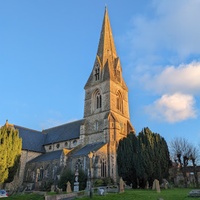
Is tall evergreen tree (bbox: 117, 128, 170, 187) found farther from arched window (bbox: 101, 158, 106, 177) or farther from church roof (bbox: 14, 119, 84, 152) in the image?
church roof (bbox: 14, 119, 84, 152)

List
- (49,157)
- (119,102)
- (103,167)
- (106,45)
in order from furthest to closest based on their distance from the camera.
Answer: (106,45), (119,102), (49,157), (103,167)

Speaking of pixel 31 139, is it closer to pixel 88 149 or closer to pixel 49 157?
pixel 49 157

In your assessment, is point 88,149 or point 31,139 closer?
point 88,149

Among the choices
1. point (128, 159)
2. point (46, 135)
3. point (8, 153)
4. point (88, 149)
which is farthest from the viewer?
point (46, 135)

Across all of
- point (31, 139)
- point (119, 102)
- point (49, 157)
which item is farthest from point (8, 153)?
point (119, 102)

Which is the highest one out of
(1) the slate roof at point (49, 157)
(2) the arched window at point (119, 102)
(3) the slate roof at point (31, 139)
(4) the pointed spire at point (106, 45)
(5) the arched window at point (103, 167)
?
(4) the pointed spire at point (106, 45)

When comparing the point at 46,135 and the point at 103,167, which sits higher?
the point at 46,135

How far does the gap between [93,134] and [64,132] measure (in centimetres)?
912

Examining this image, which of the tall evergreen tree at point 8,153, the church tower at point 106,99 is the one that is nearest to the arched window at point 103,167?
the church tower at point 106,99

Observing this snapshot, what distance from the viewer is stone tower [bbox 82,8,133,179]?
3642cm

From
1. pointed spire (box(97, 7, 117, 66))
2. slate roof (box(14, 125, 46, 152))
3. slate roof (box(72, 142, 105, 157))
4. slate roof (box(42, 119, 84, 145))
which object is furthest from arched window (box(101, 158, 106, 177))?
pointed spire (box(97, 7, 117, 66))

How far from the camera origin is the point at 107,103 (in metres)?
39.8

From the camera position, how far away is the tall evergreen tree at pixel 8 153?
29.0 meters

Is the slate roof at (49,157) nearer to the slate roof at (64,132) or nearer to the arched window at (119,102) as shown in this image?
the slate roof at (64,132)
